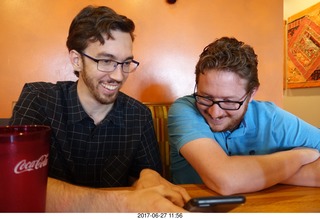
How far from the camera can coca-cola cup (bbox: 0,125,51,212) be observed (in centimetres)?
33

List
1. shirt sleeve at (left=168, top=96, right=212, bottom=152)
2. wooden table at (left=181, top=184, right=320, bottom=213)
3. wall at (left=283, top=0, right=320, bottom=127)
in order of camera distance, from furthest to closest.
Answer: wall at (left=283, top=0, right=320, bottom=127) < shirt sleeve at (left=168, top=96, right=212, bottom=152) < wooden table at (left=181, top=184, right=320, bottom=213)

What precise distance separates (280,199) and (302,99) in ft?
10.9

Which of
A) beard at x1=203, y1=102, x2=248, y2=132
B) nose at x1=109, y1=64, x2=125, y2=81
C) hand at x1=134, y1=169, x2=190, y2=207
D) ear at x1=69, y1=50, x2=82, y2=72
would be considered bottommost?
hand at x1=134, y1=169, x2=190, y2=207

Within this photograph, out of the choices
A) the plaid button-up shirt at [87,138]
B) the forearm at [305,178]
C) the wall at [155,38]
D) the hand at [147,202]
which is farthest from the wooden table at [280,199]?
the wall at [155,38]

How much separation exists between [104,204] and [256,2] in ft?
6.91

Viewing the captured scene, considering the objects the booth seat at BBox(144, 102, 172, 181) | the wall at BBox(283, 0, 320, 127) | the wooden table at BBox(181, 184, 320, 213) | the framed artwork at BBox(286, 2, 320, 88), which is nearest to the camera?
the wooden table at BBox(181, 184, 320, 213)

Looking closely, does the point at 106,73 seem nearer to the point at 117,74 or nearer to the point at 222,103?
the point at 117,74

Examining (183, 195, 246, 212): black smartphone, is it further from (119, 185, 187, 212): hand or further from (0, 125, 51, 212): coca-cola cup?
(0, 125, 51, 212): coca-cola cup

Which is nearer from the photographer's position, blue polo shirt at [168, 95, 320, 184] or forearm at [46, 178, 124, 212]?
forearm at [46, 178, 124, 212]

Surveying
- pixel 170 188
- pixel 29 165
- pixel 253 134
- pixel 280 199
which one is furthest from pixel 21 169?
pixel 253 134

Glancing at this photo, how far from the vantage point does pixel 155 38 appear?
1989 millimetres

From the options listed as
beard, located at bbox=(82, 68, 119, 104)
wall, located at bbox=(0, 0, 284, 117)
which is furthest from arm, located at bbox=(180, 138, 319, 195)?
wall, located at bbox=(0, 0, 284, 117)

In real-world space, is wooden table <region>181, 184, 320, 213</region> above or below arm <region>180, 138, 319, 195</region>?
below

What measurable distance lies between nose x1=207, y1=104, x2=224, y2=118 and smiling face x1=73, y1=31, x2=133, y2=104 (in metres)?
0.40
